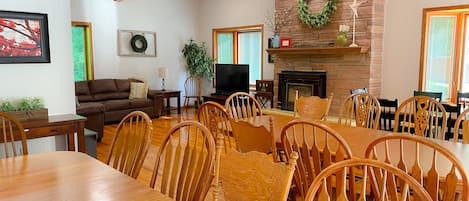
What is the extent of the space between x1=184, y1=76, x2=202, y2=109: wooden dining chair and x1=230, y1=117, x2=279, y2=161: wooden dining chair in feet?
23.3

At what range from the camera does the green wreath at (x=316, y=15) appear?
20.4 feet

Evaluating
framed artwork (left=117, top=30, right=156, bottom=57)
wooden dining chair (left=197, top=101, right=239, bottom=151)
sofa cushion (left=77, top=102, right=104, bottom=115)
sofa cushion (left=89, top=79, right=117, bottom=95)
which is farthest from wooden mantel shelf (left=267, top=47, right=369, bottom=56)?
wooden dining chair (left=197, top=101, right=239, bottom=151)

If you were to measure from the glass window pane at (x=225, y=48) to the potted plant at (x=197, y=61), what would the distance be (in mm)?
284

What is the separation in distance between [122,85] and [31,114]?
14.7ft

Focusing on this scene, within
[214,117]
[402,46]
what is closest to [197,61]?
[402,46]

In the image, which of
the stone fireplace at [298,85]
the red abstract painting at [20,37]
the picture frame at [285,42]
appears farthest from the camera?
the picture frame at [285,42]

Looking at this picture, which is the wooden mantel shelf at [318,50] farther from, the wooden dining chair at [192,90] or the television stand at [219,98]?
the wooden dining chair at [192,90]

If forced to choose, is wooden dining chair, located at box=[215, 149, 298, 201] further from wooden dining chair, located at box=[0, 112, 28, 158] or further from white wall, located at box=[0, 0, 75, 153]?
white wall, located at box=[0, 0, 75, 153]

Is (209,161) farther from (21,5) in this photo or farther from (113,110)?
(113,110)

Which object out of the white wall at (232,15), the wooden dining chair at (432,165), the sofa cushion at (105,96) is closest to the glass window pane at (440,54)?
the white wall at (232,15)

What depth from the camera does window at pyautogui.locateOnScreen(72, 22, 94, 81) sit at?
7.70m

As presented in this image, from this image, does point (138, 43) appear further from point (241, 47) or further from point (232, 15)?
point (241, 47)

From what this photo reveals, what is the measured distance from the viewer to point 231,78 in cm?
822

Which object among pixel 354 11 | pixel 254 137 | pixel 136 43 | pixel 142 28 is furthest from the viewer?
pixel 142 28
